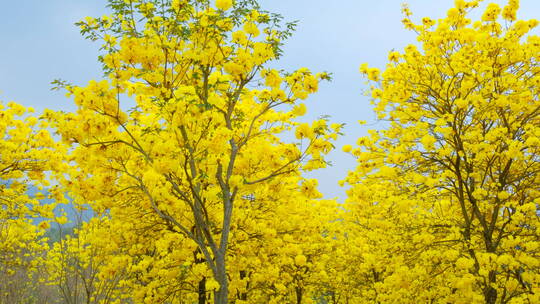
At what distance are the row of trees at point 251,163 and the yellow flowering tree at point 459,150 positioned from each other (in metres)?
0.05

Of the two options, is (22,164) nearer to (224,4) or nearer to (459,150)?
(224,4)

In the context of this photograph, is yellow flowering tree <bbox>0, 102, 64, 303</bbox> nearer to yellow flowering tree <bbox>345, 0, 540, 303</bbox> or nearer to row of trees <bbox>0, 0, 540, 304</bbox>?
row of trees <bbox>0, 0, 540, 304</bbox>

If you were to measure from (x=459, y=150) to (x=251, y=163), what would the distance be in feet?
14.5


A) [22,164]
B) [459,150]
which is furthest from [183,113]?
[22,164]

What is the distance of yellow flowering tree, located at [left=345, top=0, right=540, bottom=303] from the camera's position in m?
7.14

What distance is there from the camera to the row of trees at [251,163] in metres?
4.96

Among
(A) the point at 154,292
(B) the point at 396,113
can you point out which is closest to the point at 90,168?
(A) the point at 154,292

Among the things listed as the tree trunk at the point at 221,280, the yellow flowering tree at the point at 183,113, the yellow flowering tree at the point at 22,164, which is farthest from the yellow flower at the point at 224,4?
the yellow flowering tree at the point at 22,164

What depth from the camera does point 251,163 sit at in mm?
7629

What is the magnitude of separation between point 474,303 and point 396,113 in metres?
4.20

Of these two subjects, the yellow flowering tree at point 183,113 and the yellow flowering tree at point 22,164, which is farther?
the yellow flowering tree at point 22,164

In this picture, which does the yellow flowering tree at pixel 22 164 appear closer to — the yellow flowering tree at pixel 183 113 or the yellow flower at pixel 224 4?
the yellow flowering tree at pixel 183 113

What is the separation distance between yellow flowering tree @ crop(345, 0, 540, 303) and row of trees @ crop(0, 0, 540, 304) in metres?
0.05

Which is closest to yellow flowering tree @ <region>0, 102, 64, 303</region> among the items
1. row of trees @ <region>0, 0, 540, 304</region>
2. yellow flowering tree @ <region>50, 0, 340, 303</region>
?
row of trees @ <region>0, 0, 540, 304</region>
